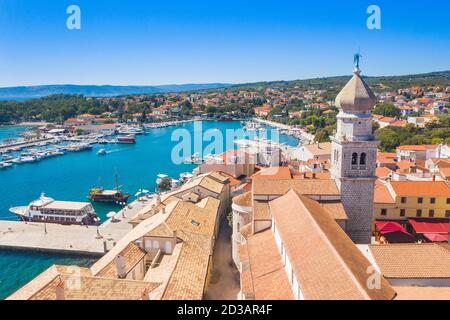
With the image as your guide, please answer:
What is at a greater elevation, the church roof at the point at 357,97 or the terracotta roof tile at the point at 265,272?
the church roof at the point at 357,97

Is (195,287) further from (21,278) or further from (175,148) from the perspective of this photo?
(175,148)

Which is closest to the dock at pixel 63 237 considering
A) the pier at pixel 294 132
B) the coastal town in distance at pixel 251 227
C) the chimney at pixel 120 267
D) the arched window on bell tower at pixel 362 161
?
the coastal town in distance at pixel 251 227

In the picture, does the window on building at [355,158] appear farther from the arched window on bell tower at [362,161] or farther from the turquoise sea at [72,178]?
the turquoise sea at [72,178]

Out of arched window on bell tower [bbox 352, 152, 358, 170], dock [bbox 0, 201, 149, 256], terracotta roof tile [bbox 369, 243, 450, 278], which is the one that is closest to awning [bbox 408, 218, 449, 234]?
arched window on bell tower [bbox 352, 152, 358, 170]

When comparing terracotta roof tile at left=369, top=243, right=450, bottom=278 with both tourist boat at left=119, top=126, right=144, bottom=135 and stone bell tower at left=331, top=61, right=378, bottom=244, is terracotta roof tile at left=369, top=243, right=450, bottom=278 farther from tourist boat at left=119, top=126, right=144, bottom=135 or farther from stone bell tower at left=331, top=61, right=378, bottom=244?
tourist boat at left=119, top=126, right=144, bottom=135

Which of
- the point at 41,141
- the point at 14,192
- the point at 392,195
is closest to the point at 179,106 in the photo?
the point at 41,141

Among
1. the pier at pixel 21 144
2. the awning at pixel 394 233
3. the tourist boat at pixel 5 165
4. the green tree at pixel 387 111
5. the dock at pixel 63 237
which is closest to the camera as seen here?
the awning at pixel 394 233

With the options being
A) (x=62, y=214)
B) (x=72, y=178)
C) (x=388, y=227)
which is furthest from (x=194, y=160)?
(x=388, y=227)
